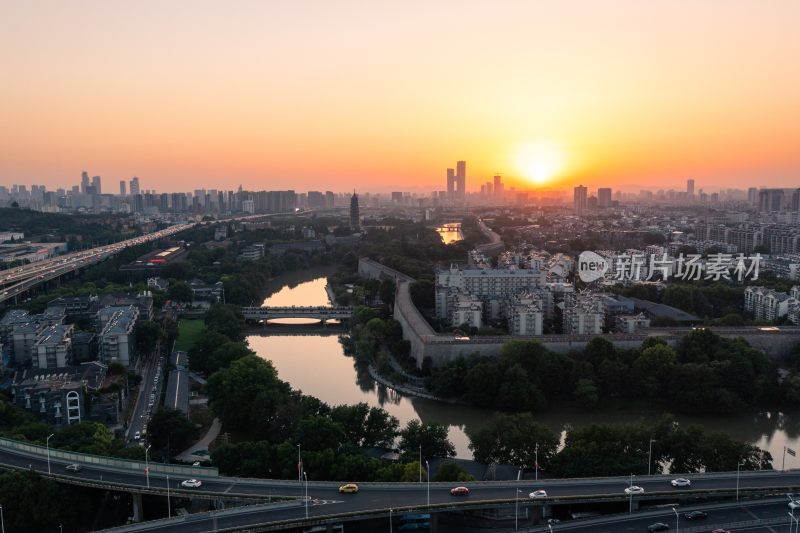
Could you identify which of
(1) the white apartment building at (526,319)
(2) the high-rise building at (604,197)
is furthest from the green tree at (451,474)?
(2) the high-rise building at (604,197)

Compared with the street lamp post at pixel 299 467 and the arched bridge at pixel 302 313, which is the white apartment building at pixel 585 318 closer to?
the arched bridge at pixel 302 313

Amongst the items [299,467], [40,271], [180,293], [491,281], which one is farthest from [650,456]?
[40,271]

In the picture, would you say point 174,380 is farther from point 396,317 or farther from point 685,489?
point 685,489

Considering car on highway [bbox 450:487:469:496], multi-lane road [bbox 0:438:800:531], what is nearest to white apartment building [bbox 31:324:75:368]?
multi-lane road [bbox 0:438:800:531]

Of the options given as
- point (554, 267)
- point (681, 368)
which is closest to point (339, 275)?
point (554, 267)

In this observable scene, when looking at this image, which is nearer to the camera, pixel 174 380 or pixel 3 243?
pixel 174 380

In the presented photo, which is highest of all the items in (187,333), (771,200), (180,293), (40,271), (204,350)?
(771,200)

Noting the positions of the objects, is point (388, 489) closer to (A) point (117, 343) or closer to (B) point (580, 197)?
(A) point (117, 343)
